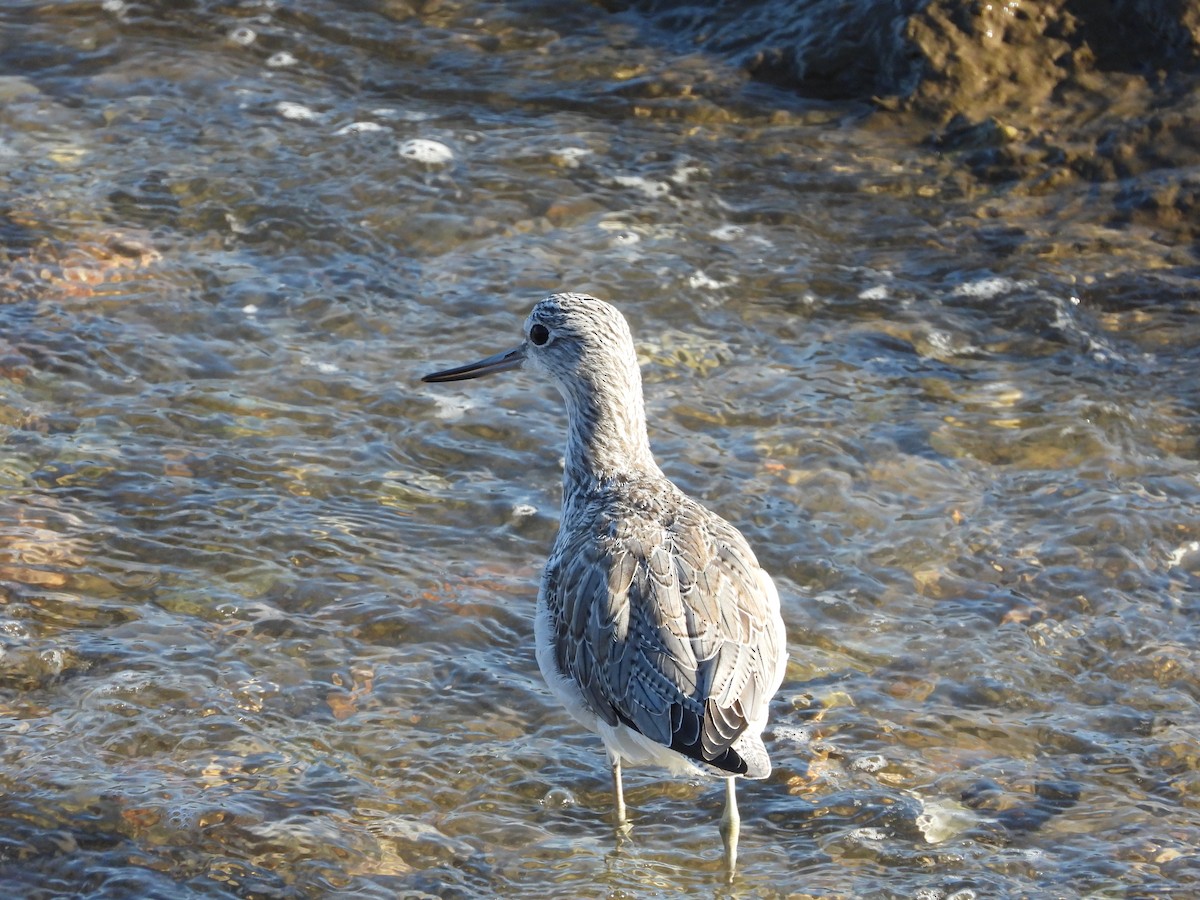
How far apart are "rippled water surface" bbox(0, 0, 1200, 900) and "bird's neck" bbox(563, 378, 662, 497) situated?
67cm

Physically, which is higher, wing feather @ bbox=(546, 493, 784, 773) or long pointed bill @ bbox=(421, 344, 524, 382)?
long pointed bill @ bbox=(421, 344, 524, 382)

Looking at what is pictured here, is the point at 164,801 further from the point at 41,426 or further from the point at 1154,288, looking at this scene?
the point at 1154,288

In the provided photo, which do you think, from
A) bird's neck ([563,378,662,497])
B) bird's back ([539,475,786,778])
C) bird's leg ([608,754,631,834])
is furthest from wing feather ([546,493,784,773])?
bird's neck ([563,378,662,497])

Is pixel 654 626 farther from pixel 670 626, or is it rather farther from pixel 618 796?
pixel 618 796

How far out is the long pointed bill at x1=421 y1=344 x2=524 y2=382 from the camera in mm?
6426

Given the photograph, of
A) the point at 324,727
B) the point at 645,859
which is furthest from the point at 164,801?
the point at 645,859

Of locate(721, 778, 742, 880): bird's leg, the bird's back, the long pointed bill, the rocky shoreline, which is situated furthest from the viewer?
the rocky shoreline

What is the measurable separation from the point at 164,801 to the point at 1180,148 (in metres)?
6.71

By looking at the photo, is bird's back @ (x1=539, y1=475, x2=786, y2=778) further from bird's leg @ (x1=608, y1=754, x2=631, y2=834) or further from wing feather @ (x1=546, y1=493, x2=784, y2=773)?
bird's leg @ (x1=608, y1=754, x2=631, y2=834)

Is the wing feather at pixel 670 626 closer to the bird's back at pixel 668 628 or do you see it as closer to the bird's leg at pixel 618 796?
the bird's back at pixel 668 628

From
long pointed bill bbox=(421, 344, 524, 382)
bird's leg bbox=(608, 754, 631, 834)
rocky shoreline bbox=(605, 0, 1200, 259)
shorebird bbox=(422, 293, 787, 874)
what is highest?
rocky shoreline bbox=(605, 0, 1200, 259)

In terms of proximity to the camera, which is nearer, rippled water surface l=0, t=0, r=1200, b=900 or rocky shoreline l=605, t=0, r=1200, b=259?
rippled water surface l=0, t=0, r=1200, b=900

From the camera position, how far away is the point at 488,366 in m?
6.46

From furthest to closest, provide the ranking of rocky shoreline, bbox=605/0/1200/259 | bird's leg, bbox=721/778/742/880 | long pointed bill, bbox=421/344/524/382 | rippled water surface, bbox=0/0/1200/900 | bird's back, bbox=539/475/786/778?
rocky shoreline, bbox=605/0/1200/259 < long pointed bill, bbox=421/344/524/382 < rippled water surface, bbox=0/0/1200/900 < bird's leg, bbox=721/778/742/880 < bird's back, bbox=539/475/786/778
